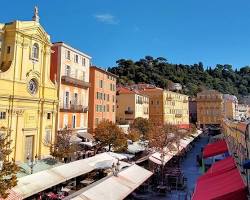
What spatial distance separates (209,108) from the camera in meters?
112

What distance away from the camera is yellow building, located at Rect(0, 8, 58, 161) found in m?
26.6

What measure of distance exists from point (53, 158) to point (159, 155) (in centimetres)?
1506

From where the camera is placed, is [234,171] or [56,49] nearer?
[234,171]

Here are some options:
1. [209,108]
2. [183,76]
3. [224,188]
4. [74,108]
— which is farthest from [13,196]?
[183,76]

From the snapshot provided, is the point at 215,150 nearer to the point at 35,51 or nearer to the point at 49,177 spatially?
the point at 49,177

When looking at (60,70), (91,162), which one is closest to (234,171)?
(91,162)

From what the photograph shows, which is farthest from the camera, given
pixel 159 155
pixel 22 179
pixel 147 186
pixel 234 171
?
pixel 159 155

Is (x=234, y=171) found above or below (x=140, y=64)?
below

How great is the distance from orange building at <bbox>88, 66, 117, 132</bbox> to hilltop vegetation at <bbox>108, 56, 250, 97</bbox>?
64.8m

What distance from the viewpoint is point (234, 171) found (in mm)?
18422

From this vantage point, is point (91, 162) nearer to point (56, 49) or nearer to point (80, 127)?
point (80, 127)

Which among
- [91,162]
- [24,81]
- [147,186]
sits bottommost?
[147,186]

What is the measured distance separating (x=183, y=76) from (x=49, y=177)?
14647 centimetres

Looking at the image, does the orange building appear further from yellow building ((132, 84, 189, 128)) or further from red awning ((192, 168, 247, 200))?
red awning ((192, 168, 247, 200))
